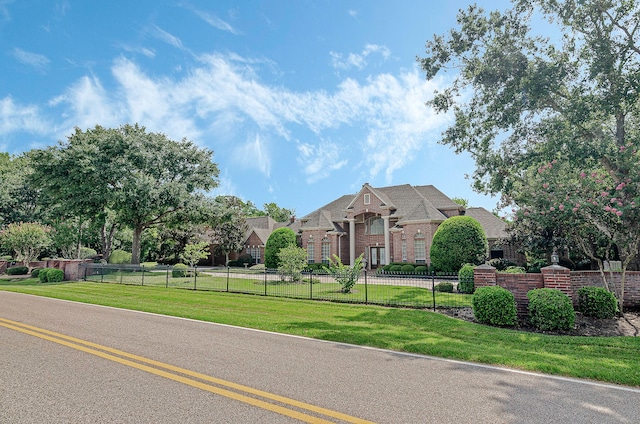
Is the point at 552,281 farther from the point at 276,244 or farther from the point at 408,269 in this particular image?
the point at 276,244

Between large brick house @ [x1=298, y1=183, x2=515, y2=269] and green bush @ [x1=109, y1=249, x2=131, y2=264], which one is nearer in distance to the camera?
large brick house @ [x1=298, y1=183, x2=515, y2=269]

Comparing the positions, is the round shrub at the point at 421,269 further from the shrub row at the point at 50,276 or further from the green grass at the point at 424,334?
the shrub row at the point at 50,276

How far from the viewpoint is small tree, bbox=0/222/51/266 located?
32062 millimetres

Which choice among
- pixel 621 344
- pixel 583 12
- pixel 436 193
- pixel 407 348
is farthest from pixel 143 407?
pixel 436 193

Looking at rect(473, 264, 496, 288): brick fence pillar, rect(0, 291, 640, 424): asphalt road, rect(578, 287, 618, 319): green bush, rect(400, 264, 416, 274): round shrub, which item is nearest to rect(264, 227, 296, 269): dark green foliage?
rect(400, 264, 416, 274): round shrub

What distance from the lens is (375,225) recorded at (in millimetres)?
36625

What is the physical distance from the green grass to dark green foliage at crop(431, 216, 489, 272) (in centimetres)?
1399

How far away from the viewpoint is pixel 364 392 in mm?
4902

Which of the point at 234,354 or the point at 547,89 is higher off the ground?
the point at 547,89

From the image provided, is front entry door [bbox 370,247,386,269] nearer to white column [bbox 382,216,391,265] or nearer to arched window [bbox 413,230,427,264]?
white column [bbox 382,216,391,265]

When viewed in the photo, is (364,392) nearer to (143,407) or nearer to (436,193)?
(143,407)

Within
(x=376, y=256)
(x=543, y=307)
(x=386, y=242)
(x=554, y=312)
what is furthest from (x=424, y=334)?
(x=376, y=256)

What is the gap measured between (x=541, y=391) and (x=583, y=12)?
50.9ft

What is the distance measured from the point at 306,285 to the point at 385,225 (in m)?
16.6
